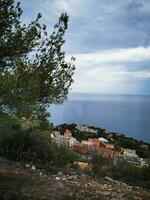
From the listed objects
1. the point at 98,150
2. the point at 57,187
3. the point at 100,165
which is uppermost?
the point at 98,150

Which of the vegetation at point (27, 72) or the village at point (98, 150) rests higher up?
the vegetation at point (27, 72)

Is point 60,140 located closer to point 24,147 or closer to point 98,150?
point 98,150

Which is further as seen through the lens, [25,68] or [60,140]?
[60,140]

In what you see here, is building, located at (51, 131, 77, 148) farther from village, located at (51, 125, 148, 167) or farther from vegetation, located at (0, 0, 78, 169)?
vegetation, located at (0, 0, 78, 169)

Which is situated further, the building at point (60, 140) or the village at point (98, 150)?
the building at point (60, 140)

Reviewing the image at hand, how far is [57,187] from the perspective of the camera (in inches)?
319

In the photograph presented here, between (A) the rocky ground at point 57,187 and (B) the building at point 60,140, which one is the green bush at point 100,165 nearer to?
(A) the rocky ground at point 57,187

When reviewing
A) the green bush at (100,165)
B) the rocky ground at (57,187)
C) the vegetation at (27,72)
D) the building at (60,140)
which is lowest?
the rocky ground at (57,187)

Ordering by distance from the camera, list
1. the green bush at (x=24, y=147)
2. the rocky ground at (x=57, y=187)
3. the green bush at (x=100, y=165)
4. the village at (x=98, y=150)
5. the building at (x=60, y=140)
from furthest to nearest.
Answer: the building at (x=60, y=140)
the village at (x=98, y=150)
the green bush at (x=24, y=147)
the green bush at (x=100, y=165)
the rocky ground at (x=57, y=187)

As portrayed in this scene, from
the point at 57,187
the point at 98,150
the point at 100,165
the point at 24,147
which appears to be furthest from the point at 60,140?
the point at 57,187

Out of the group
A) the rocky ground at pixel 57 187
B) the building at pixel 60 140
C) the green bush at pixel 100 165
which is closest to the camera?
the rocky ground at pixel 57 187

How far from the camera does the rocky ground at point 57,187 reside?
7477 millimetres

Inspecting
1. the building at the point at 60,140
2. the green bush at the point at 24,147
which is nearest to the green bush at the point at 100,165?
the green bush at the point at 24,147

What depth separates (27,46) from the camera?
25.8 ft
